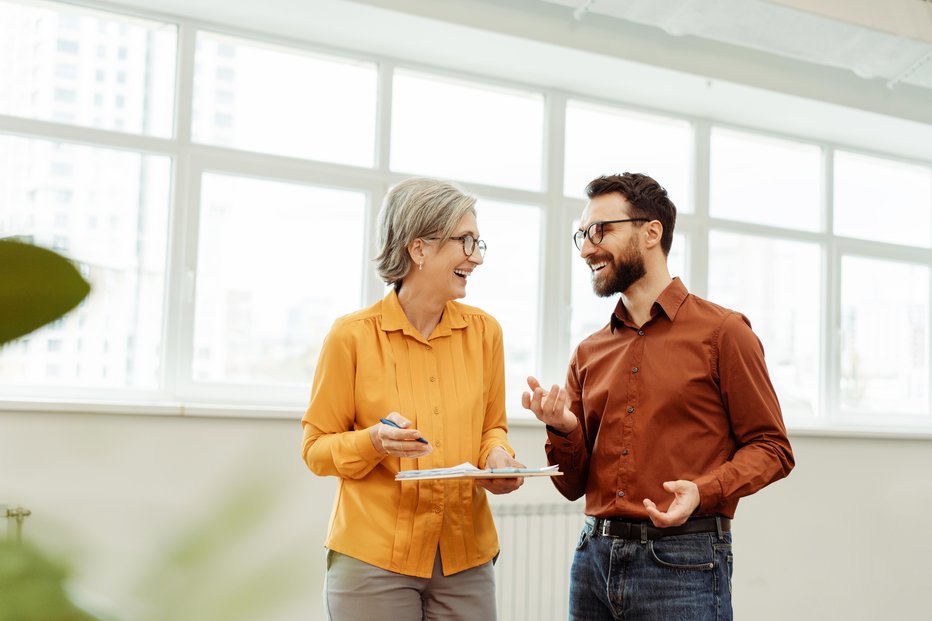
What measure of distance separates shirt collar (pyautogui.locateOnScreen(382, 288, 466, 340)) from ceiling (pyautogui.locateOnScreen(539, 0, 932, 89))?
7.27 ft

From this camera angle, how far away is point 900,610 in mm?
4438

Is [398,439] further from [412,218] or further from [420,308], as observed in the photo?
[412,218]

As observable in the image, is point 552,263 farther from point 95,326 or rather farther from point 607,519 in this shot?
point 95,326

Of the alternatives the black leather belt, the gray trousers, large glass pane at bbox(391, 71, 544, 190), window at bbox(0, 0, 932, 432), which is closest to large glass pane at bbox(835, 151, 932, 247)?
window at bbox(0, 0, 932, 432)

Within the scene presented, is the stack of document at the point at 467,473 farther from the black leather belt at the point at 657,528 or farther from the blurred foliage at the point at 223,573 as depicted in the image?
the blurred foliage at the point at 223,573

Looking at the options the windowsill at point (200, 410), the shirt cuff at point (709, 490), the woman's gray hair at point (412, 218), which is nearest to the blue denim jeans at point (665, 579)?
the shirt cuff at point (709, 490)

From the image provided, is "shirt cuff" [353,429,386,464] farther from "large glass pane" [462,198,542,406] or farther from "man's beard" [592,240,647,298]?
"large glass pane" [462,198,542,406]

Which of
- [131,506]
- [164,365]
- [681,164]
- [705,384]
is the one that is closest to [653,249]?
[705,384]

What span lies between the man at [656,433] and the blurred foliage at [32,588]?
1501mm

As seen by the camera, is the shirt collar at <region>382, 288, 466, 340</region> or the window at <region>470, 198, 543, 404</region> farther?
the window at <region>470, 198, 543, 404</region>

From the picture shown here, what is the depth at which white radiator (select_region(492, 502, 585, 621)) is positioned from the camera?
141 inches

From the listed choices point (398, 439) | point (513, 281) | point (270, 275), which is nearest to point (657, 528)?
point (398, 439)

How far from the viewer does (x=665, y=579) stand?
5.43 ft

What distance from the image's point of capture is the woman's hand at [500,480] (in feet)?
5.46
